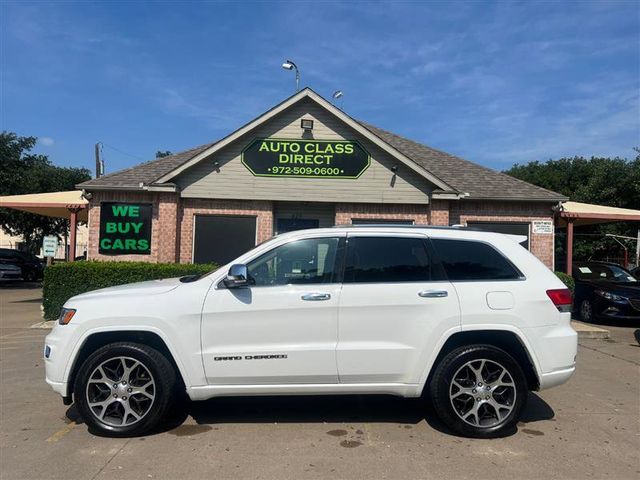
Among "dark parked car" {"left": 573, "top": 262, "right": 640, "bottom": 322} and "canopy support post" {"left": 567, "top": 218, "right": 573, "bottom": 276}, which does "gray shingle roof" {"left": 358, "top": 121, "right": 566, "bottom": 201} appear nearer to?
"canopy support post" {"left": 567, "top": 218, "right": 573, "bottom": 276}

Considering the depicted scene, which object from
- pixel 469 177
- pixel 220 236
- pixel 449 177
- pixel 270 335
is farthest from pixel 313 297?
pixel 469 177

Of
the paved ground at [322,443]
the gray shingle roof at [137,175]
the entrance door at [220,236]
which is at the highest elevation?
the gray shingle roof at [137,175]

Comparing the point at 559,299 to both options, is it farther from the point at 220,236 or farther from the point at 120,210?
the point at 120,210

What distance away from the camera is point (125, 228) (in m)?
13.4

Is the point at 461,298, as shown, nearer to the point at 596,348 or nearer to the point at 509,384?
the point at 509,384

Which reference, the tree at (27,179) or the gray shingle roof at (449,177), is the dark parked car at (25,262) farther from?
the gray shingle roof at (449,177)

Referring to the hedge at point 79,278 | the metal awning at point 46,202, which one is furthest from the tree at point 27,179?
the hedge at point 79,278

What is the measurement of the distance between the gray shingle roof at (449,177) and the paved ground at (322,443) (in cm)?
804

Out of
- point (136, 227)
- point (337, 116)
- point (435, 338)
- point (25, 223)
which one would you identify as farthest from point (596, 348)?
point (25, 223)

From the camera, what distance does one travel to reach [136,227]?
13.4 m

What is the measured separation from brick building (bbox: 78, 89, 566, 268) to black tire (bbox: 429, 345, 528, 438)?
8.56 m

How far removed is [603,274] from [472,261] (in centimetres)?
1060

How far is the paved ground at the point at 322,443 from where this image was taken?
3980mm

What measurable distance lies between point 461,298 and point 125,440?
10.4ft
